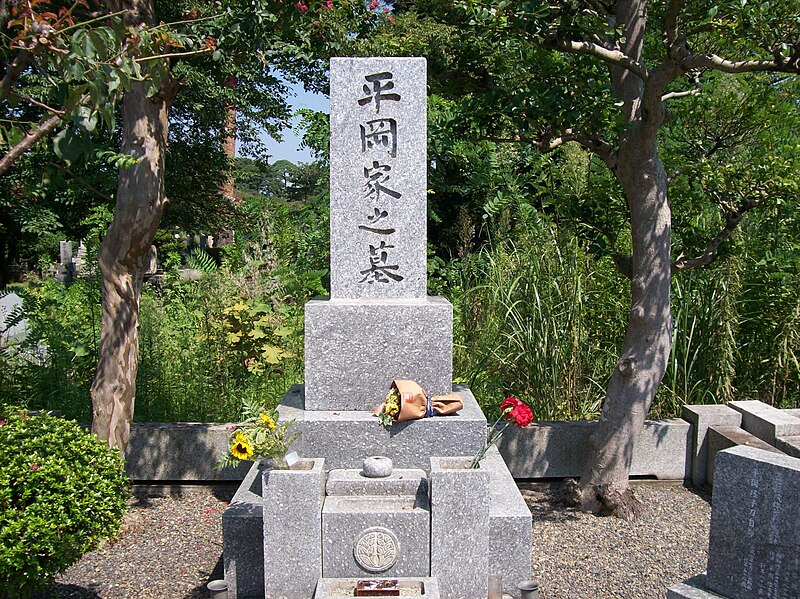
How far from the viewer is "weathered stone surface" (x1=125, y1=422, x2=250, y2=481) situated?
199 inches

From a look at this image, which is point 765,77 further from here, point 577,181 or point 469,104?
point 469,104

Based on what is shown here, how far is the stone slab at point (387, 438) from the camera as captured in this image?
12.5 feet

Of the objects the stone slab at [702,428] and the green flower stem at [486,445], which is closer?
the green flower stem at [486,445]

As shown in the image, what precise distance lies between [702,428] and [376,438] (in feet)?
8.58

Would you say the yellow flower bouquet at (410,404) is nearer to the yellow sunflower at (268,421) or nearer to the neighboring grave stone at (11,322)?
the yellow sunflower at (268,421)

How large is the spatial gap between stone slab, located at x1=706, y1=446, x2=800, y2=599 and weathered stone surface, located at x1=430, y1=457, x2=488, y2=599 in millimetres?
997

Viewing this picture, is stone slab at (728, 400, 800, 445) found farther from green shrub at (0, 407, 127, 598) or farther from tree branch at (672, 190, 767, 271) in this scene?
green shrub at (0, 407, 127, 598)

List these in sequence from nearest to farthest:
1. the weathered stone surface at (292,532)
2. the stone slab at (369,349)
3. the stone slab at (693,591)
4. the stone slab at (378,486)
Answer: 1. the stone slab at (693,591)
2. the weathered stone surface at (292,532)
3. the stone slab at (378,486)
4. the stone slab at (369,349)

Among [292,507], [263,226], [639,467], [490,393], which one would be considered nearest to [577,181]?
[490,393]

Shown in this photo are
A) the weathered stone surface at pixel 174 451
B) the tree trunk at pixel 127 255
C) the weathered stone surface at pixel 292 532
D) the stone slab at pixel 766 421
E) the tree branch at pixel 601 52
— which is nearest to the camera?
the weathered stone surface at pixel 292 532

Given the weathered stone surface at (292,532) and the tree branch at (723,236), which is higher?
the tree branch at (723,236)

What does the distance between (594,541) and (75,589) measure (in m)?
2.85

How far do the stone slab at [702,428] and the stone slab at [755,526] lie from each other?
2494mm

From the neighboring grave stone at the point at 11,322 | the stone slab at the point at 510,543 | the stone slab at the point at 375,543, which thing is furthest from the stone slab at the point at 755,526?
the neighboring grave stone at the point at 11,322
